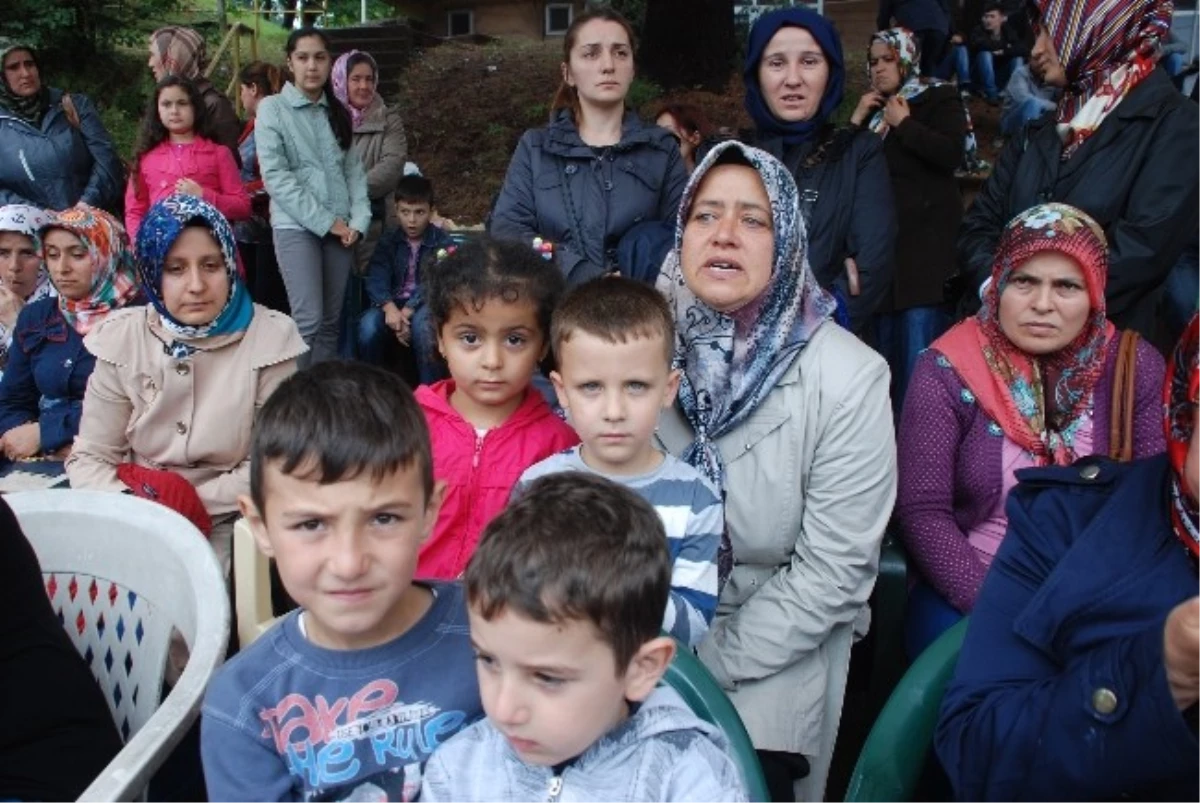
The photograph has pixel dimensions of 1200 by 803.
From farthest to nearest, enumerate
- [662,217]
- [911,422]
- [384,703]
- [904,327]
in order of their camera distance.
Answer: [904,327], [662,217], [911,422], [384,703]

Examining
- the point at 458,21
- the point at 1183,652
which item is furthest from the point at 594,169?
the point at 458,21

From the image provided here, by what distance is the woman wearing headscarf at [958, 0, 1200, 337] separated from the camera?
3094mm

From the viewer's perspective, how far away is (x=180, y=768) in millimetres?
2150

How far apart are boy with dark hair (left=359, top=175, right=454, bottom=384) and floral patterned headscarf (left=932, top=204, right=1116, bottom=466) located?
10.6ft

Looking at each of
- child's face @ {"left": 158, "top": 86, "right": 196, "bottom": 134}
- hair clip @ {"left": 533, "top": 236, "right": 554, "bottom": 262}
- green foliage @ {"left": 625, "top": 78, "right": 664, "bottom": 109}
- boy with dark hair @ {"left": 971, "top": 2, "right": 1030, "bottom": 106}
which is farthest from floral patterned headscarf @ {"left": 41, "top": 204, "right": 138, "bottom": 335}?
boy with dark hair @ {"left": 971, "top": 2, "right": 1030, "bottom": 106}

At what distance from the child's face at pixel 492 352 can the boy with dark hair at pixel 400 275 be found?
291 cm

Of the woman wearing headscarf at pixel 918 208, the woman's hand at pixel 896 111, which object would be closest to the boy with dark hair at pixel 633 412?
the woman wearing headscarf at pixel 918 208

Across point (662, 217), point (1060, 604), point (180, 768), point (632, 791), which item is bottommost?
point (180, 768)

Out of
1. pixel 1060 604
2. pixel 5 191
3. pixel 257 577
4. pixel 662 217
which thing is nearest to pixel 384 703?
pixel 257 577

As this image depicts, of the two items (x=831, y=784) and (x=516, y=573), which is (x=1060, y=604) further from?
(x=831, y=784)

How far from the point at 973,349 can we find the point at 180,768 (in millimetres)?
2181

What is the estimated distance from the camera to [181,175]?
545 centimetres

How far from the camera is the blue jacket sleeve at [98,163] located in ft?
20.0

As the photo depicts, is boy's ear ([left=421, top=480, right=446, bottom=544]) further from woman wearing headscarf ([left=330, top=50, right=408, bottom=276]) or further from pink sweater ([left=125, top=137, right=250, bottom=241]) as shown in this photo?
woman wearing headscarf ([left=330, top=50, right=408, bottom=276])
